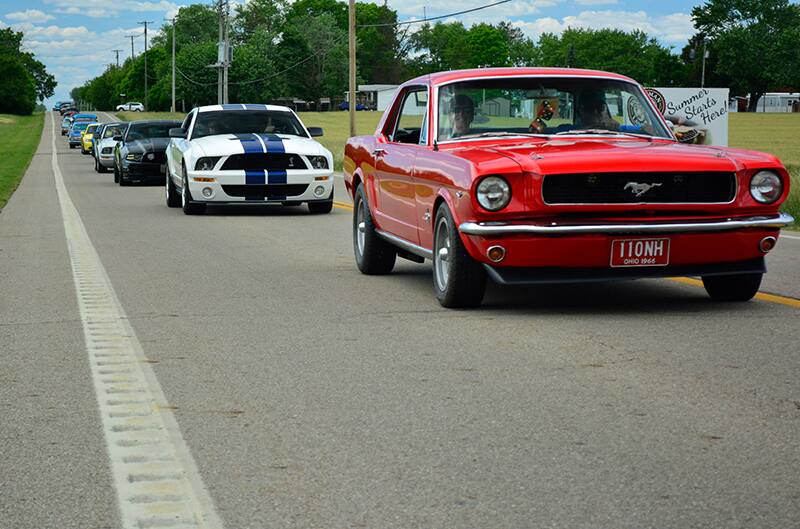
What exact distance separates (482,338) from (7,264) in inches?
234

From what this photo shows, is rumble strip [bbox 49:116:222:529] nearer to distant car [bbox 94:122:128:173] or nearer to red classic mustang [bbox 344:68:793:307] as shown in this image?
red classic mustang [bbox 344:68:793:307]

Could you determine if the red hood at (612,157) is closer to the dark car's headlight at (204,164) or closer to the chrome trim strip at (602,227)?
the chrome trim strip at (602,227)

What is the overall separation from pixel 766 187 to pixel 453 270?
196 cm

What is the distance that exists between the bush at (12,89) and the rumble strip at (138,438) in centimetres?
16016

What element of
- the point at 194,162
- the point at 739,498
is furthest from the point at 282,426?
the point at 194,162

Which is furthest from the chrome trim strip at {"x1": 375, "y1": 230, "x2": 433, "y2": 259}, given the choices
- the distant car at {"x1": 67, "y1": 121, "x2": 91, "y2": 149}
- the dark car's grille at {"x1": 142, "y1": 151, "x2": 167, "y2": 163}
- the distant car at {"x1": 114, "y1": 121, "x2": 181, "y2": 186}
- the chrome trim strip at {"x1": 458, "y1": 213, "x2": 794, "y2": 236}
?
the distant car at {"x1": 67, "y1": 121, "x2": 91, "y2": 149}

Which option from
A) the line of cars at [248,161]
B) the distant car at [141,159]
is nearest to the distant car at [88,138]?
the distant car at [141,159]

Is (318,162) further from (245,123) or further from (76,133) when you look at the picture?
(76,133)

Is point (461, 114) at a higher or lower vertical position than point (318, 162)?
higher

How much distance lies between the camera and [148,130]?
96.4 feet

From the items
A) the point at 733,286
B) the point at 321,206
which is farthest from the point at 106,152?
the point at 733,286

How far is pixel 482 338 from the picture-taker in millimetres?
7297

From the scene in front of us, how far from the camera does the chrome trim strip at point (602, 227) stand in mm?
7742

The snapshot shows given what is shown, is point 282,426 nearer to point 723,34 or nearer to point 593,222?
point 593,222
